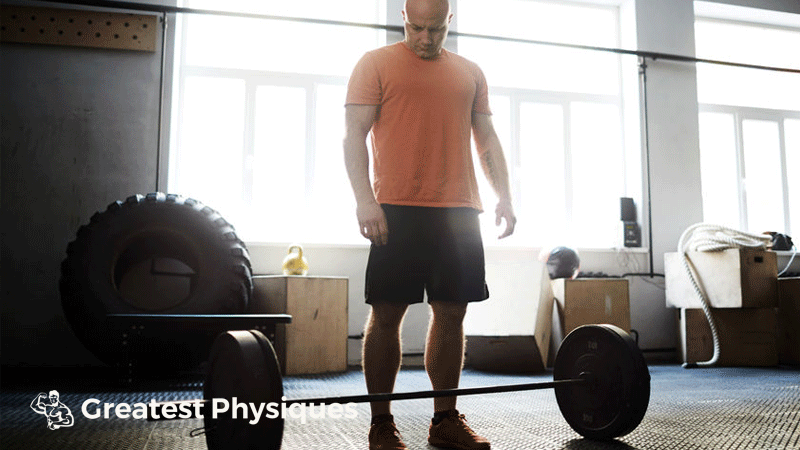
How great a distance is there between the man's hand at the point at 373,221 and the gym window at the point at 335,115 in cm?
262

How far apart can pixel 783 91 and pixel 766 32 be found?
53cm

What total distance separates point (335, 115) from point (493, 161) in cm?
281

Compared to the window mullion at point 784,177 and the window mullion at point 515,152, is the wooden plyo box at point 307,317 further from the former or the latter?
the window mullion at point 784,177

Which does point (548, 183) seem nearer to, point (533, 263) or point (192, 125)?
point (533, 263)

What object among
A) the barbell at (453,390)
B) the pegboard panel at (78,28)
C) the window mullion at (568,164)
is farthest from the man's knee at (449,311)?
the window mullion at (568,164)

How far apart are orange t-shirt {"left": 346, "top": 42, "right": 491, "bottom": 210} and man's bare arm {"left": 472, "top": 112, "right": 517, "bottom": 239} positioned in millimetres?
145

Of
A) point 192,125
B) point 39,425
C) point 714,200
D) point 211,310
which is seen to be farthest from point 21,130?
point 714,200

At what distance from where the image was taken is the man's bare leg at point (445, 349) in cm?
175

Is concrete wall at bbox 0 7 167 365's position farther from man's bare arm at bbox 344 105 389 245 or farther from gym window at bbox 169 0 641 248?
man's bare arm at bbox 344 105 389 245

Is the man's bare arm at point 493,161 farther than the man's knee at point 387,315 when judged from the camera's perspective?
Yes

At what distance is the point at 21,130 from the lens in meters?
3.94

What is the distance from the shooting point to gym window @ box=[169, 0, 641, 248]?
438 centimetres

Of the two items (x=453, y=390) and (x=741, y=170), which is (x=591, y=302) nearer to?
(x=741, y=170)

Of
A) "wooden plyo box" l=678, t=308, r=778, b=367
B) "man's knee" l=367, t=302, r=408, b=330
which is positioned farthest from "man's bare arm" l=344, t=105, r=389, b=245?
"wooden plyo box" l=678, t=308, r=778, b=367
